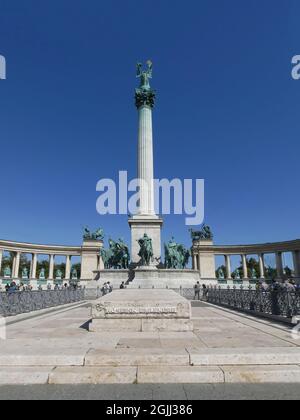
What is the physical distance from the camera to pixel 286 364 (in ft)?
19.2

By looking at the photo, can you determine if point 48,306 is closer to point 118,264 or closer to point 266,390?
point 266,390

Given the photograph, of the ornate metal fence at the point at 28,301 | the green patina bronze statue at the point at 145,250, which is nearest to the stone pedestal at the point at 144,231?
the green patina bronze statue at the point at 145,250

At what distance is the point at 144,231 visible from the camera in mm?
41844

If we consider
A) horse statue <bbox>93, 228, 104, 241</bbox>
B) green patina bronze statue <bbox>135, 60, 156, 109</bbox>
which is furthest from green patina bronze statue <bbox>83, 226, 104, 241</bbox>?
green patina bronze statue <bbox>135, 60, 156, 109</bbox>

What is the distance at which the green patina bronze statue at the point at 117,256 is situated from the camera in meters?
42.8

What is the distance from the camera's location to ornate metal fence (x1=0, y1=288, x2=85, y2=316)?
15.8 metres

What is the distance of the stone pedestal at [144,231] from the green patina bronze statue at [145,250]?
2966 mm

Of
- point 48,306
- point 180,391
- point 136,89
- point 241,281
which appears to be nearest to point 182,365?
point 180,391

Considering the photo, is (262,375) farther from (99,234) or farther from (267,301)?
(99,234)

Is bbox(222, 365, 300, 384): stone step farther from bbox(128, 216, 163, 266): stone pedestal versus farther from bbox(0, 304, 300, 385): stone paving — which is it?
bbox(128, 216, 163, 266): stone pedestal

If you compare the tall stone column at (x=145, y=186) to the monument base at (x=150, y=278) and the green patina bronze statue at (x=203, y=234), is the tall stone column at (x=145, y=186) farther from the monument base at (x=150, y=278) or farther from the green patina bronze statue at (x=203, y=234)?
the green patina bronze statue at (x=203, y=234)

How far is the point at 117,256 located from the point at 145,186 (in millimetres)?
11336
